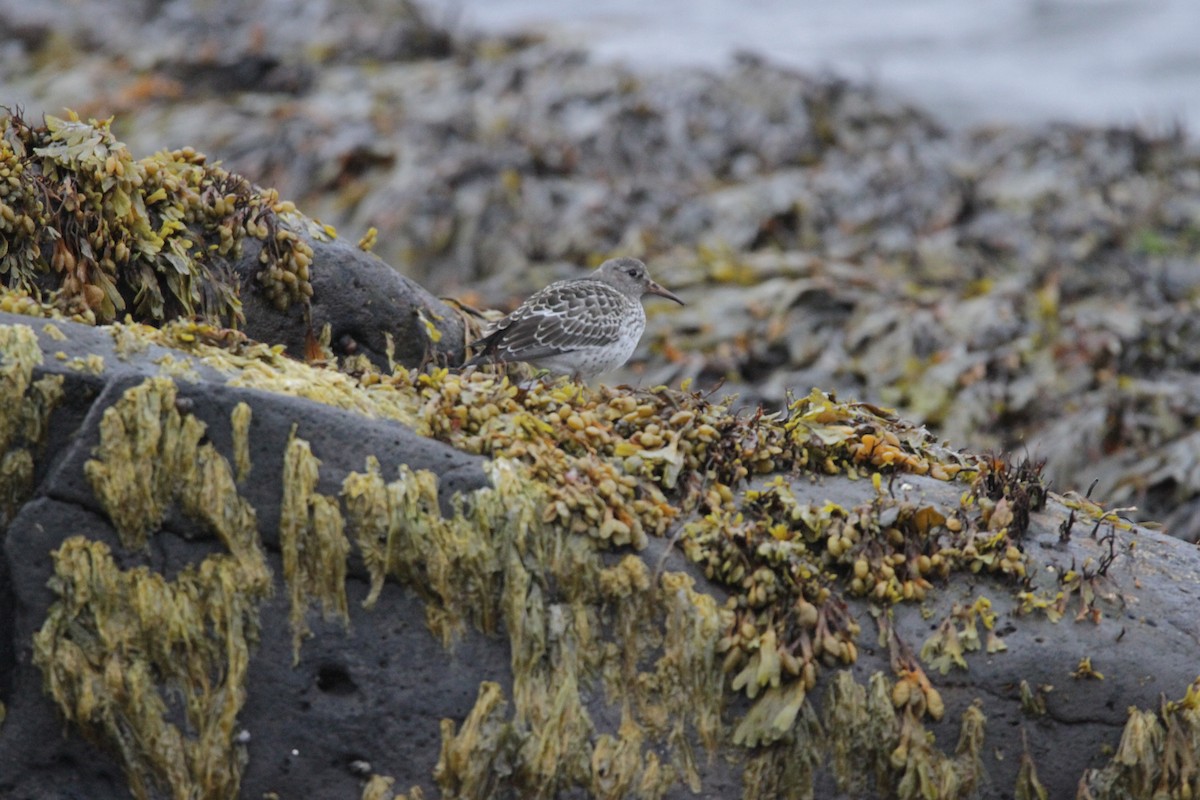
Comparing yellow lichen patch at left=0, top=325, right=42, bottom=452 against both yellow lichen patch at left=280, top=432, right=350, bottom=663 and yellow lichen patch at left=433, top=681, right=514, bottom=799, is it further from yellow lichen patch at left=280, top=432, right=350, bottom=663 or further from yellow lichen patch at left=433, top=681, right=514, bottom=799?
yellow lichen patch at left=433, top=681, right=514, bottom=799

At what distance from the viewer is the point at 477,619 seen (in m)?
4.36

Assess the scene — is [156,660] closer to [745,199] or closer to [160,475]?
[160,475]

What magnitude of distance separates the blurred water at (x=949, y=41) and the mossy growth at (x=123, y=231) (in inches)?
451

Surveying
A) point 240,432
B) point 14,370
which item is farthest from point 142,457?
point 14,370

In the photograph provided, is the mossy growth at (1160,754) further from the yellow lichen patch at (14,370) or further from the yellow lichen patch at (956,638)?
the yellow lichen patch at (14,370)

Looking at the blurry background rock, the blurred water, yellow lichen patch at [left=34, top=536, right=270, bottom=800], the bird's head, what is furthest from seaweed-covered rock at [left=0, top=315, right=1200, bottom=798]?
the blurred water

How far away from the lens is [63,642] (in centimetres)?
413

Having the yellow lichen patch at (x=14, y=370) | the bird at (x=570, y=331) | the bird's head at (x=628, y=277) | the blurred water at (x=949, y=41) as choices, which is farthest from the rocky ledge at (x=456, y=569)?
the blurred water at (x=949, y=41)

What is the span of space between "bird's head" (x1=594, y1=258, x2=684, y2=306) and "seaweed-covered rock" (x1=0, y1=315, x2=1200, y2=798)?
3751 mm

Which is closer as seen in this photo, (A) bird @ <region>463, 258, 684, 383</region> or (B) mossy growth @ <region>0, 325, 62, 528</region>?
(B) mossy growth @ <region>0, 325, 62, 528</region>

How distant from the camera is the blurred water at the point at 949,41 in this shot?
1806 centimetres

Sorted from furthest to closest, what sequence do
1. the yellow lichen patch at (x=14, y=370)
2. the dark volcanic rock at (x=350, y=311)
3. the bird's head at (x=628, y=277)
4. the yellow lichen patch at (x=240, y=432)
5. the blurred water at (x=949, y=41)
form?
the blurred water at (x=949, y=41) < the bird's head at (x=628, y=277) < the dark volcanic rock at (x=350, y=311) < the yellow lichen patch at (x=240, y=432) < the yellow lichen patch at (x=14, y=370)

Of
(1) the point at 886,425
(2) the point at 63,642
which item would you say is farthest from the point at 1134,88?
(2) the point at 63,642

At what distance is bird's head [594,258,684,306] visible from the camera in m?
8.27
